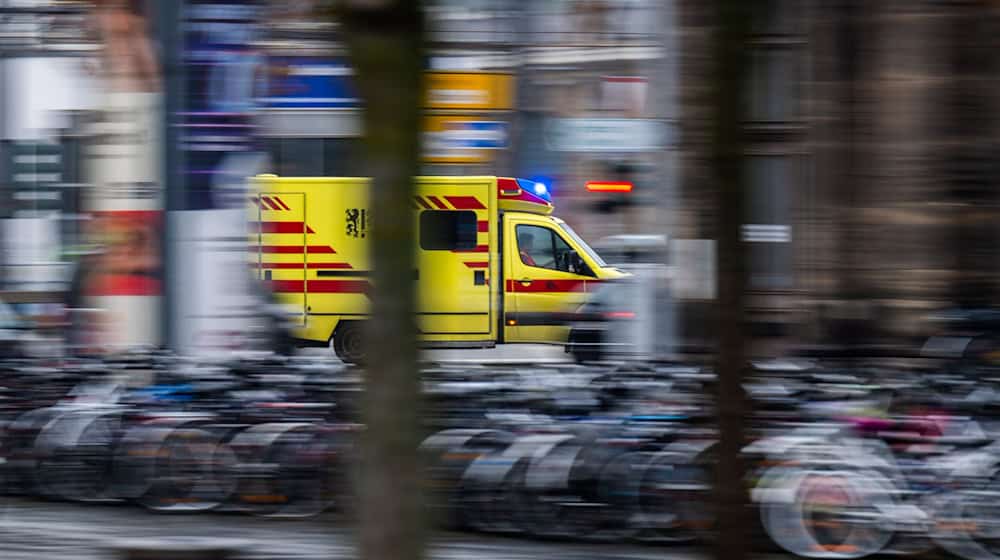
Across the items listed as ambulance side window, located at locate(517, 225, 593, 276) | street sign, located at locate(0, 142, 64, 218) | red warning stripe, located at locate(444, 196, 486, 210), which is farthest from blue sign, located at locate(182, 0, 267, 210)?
ambulance side window, located at locate(517, 225, 593, 276)

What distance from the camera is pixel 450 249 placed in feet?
48.9

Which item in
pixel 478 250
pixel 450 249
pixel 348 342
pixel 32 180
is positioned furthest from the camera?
pixel 478 250

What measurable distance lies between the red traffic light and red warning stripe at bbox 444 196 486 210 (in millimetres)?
5091

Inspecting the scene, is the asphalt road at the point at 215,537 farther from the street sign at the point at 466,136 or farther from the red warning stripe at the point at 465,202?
the red warning stripe at the point at 465,202

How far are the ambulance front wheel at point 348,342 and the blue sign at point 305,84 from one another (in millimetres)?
1333

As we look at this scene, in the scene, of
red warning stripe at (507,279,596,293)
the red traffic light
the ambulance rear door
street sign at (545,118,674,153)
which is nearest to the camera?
street sign at (545,118,674,153)

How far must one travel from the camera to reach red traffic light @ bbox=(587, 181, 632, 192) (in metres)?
8.53

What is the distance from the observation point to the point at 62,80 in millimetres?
9305

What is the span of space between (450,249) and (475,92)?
20.8 ft

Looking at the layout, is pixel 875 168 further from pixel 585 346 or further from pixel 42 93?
pixel 42 93

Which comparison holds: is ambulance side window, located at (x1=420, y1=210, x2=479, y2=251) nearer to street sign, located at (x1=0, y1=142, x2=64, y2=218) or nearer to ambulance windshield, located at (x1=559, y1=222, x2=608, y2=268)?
ambulance windshield, located at (x1=559, y1=222, x2=608, y2=268)

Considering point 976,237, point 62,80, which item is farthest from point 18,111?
point 976,237

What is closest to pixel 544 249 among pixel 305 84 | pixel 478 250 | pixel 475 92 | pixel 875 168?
pixel 478 250

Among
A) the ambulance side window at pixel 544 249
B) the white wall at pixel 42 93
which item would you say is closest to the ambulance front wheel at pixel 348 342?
the ambulance side window at pixel 544 249
